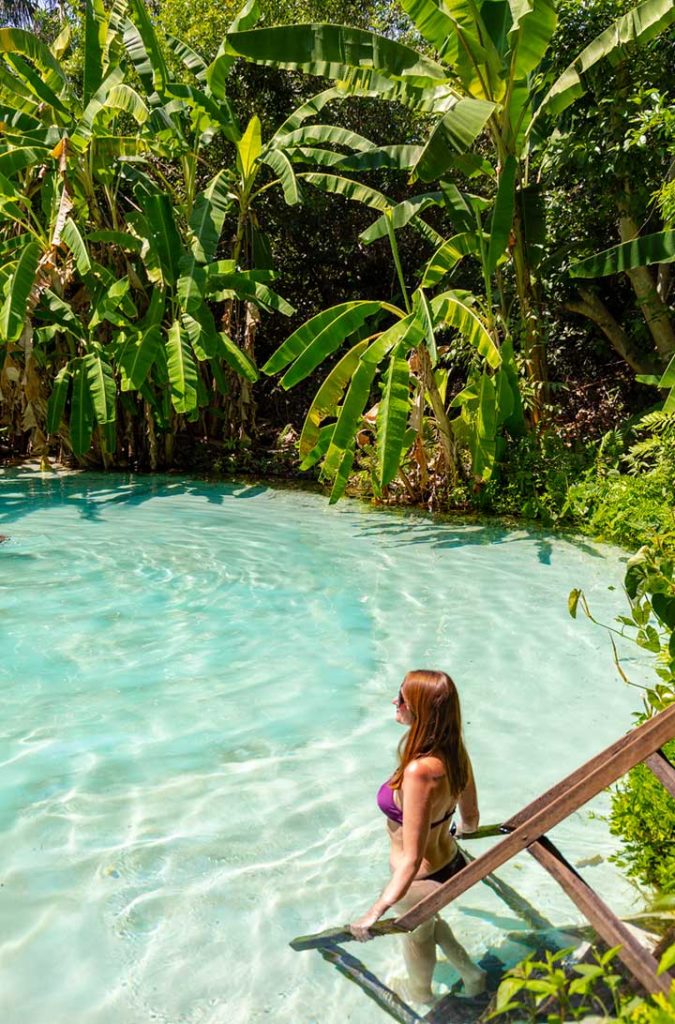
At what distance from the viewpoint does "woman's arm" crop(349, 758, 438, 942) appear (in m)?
2.80

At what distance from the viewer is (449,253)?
985 centimetres

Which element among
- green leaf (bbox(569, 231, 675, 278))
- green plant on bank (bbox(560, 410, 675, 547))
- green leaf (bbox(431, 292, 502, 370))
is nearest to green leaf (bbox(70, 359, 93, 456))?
green leaf (bbox(431, 292, 502, 370))

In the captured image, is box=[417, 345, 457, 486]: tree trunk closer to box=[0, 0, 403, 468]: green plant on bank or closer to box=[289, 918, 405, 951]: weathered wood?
box=[0, 0, 403, 468]: green plant on bank

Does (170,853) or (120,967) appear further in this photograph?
(170,853)

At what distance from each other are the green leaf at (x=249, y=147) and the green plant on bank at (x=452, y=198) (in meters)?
2.31

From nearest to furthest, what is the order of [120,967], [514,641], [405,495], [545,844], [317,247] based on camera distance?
[545,844]
[120,967]
[514,641]
[405,495]
[317,247]

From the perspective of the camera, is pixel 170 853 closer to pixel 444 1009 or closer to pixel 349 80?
pixel 444 1009

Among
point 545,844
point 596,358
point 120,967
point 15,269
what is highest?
point 15,269

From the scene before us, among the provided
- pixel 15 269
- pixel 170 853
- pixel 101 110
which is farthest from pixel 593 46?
pixel 170 853

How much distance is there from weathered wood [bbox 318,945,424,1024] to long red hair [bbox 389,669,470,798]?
26.8 inches

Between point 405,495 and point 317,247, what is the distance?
702cm

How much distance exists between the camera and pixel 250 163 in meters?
12.6

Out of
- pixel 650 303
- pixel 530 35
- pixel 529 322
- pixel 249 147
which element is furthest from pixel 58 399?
pixel 650 303

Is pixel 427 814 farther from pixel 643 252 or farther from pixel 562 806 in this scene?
pixel 643 252
